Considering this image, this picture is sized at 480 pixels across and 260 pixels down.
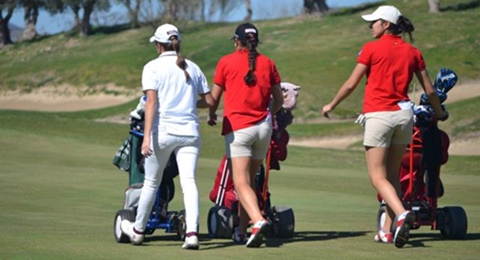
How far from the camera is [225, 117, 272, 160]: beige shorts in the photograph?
1120 centimetres

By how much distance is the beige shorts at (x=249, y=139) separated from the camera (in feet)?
36.8

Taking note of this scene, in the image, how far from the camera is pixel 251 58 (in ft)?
36.9

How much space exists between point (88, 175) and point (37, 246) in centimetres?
1040

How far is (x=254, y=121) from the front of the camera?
11.2 meters

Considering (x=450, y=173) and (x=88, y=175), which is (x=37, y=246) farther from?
(x=450, y=173)

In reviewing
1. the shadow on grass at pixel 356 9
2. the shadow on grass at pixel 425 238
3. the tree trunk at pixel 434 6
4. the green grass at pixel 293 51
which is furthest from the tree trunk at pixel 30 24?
the shadow on grass at pixel 425 238

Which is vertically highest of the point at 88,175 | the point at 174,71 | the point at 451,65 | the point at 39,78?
the point at 174,71

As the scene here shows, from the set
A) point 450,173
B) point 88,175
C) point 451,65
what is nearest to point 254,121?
point 88,175

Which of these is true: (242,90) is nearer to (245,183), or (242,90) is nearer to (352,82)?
(245,183)

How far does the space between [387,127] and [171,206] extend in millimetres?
6269

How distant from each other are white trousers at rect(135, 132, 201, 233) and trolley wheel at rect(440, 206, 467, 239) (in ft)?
8.94

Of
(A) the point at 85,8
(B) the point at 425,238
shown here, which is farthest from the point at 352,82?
(A) the point at 85,8

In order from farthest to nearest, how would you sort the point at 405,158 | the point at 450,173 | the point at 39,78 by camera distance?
the point at 39,78 < the point at 450,173 < the point at 405,158

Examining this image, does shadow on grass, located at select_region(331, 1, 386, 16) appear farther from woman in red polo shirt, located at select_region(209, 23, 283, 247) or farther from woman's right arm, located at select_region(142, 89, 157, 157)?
woman's right arm, located at select_region(142, 89, 157, 157)
